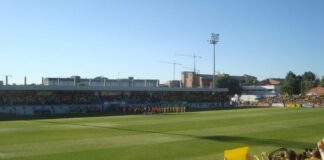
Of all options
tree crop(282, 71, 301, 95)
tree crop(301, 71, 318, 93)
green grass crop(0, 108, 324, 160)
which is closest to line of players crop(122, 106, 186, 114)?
green grass crop(0, 108, 324, 160)

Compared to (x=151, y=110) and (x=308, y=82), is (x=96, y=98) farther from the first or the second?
(x=308, y=82)

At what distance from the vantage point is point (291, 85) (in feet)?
496

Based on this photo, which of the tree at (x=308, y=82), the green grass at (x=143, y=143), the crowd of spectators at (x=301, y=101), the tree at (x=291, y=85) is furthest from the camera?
the tree at (x=308, y=82)

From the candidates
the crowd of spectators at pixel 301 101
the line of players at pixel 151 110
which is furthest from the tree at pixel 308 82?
the line of players at pixel 151 110

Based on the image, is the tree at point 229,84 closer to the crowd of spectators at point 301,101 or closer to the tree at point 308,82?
the tree at point 308,82

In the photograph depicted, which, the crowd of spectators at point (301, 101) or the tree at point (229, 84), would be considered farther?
the tree at point (229, 84)

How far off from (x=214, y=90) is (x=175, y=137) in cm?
6822

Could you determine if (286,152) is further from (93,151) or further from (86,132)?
(86,132)

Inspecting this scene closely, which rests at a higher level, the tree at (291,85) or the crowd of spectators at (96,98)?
the tree at (291,85)

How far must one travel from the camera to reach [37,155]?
19375mm

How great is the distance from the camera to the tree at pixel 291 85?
495ft

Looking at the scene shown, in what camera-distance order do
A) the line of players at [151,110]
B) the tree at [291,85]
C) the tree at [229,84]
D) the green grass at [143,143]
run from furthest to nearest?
the tree at [291,85] → the tree at [229,84] → the line of players at [151,110] → the green grass at [143,143]

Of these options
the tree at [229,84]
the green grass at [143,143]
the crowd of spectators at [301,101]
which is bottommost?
the green grass at [143,143]

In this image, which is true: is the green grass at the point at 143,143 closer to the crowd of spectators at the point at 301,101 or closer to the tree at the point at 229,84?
the crowd of spectators at the point at 301,101
